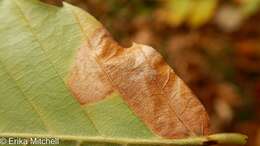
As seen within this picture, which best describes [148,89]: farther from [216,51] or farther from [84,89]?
[216,51]

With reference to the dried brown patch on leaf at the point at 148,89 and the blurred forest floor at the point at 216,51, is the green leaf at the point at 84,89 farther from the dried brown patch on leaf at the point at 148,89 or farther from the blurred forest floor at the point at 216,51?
the blurred forest floor at the point at 216,51

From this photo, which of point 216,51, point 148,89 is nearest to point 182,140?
point 148,89

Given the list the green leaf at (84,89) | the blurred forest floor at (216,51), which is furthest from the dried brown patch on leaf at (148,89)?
the blurred forest floor at (216,51)

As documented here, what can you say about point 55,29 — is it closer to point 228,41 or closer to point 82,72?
point 82,72

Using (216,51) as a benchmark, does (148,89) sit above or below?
above

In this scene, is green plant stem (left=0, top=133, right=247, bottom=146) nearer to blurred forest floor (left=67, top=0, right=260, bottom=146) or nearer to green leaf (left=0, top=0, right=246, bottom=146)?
green leaf (left=0, top=0, right=246, bottom=146)

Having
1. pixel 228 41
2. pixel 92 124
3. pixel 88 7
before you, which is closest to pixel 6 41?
pixel 92 124
